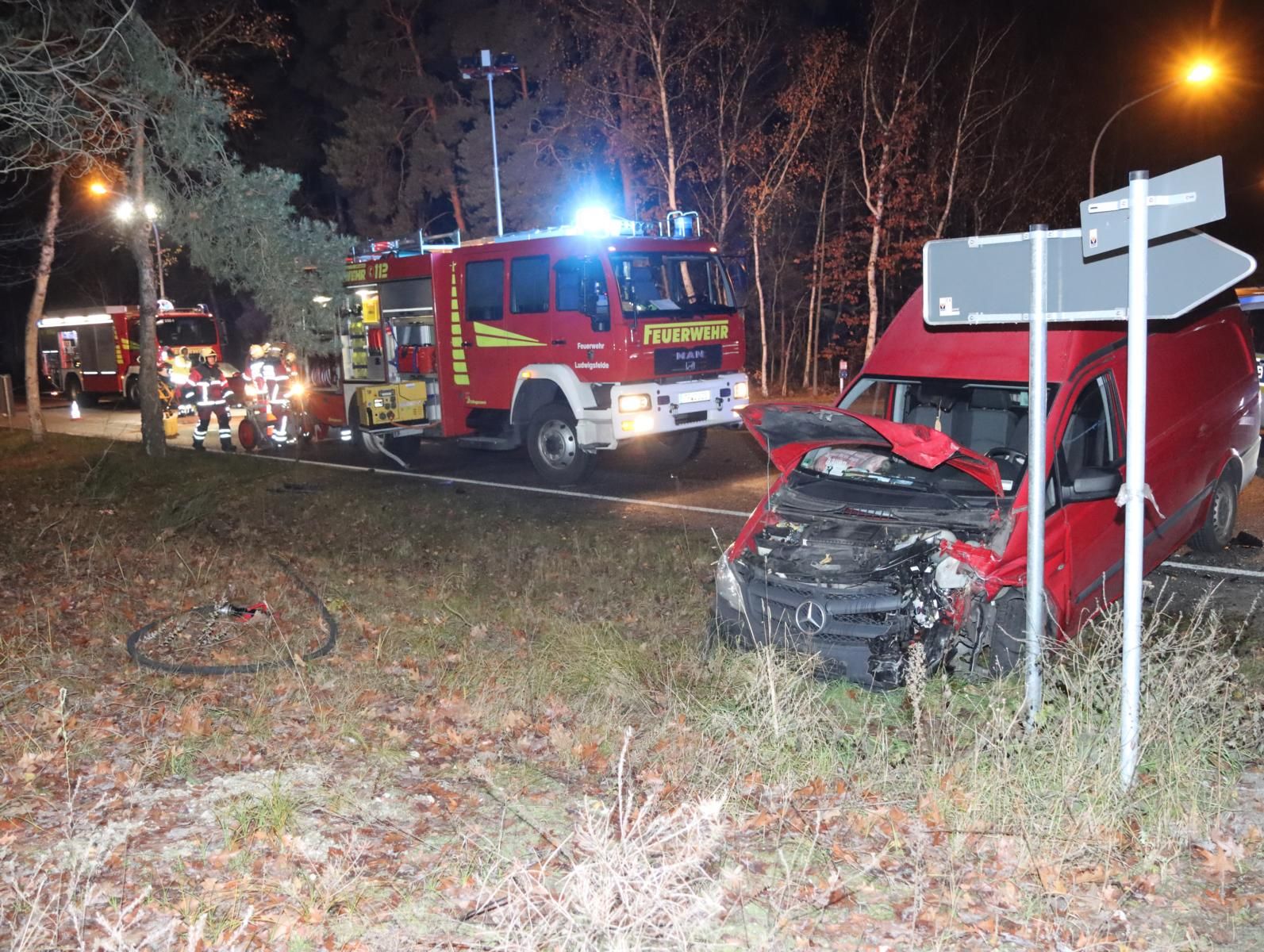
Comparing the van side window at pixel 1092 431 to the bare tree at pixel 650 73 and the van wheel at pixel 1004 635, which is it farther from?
the bare tree at pixel 650 73

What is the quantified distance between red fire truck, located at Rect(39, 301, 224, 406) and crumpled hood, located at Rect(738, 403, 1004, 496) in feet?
66.7

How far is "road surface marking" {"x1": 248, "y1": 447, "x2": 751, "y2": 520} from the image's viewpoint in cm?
1001

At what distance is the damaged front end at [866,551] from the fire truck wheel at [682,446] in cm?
706

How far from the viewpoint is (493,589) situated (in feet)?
23.7

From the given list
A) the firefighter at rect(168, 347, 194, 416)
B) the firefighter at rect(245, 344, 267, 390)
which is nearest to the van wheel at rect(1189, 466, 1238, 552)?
the firefighter at rect(245, 344, 267, 390)

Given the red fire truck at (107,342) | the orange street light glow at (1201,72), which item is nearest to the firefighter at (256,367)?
the red fire truck at (107,342)

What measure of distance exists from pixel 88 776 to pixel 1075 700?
401 cm

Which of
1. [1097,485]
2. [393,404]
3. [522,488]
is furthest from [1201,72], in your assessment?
[1097,485]

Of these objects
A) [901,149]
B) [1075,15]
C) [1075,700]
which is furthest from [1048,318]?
[1075,15]

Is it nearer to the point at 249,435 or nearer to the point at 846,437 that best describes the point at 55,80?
the point at 846,437

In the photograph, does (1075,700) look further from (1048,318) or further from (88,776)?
(88,776)

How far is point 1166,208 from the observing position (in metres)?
3.37

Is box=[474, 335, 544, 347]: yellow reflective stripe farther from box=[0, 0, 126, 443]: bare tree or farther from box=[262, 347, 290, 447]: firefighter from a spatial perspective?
box=[0, 0, 126, 443]: bare tree

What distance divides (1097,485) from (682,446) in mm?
8421
